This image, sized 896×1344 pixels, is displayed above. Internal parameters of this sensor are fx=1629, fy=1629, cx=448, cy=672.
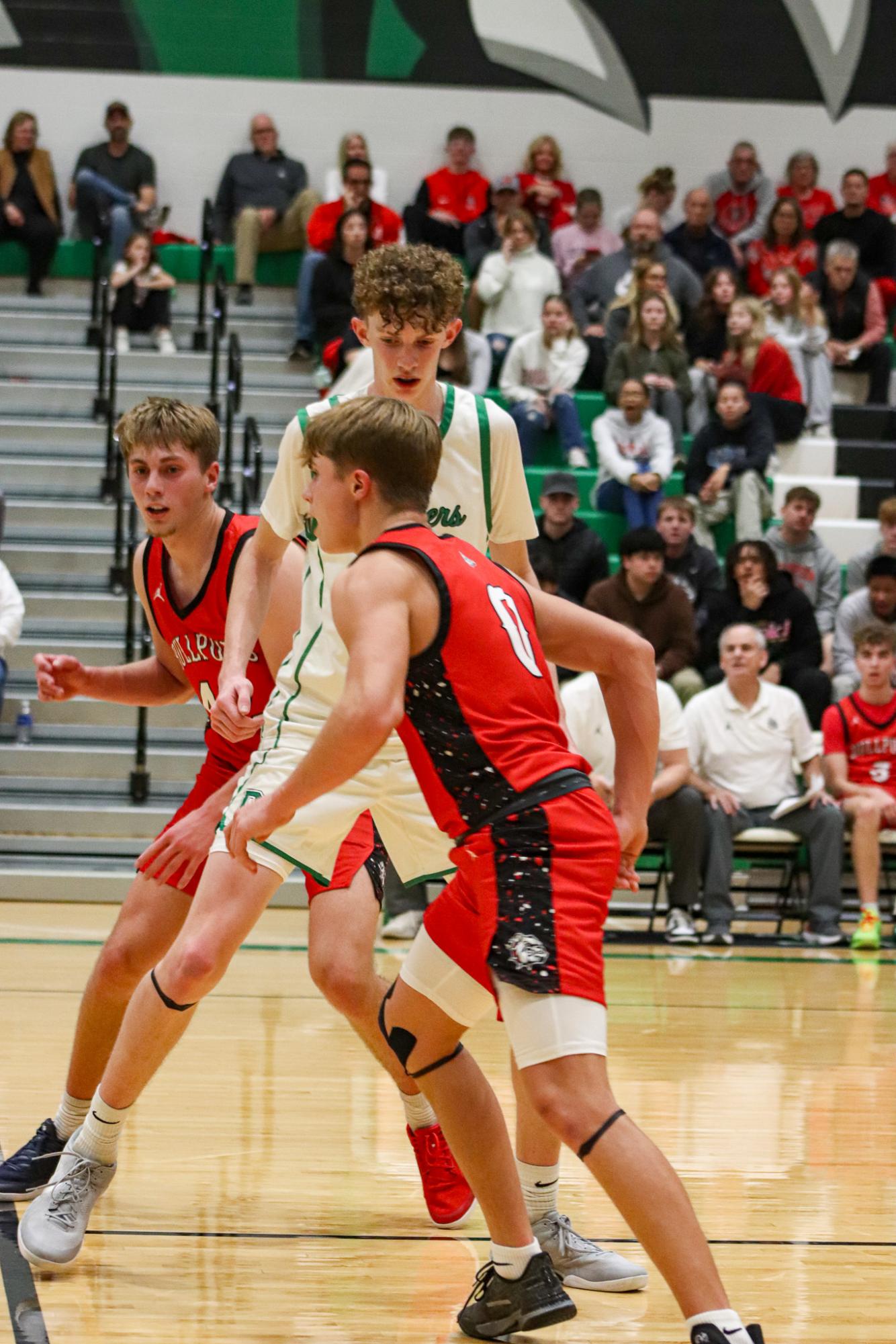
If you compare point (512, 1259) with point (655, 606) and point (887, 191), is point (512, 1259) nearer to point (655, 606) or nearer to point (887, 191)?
point (655, 606)

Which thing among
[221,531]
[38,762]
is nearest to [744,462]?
[38,762]

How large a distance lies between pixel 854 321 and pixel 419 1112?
9.30 m

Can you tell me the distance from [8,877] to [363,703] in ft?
18.3

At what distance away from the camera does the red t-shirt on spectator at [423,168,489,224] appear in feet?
39.7

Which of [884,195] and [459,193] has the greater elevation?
[884,195]

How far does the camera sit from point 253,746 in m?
3.46

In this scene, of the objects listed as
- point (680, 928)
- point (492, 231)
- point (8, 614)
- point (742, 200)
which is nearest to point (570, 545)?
point (680, 928)

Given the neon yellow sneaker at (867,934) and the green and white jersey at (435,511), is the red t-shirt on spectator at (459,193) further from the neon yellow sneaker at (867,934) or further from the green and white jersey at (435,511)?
the green and white jersey at (435,511)

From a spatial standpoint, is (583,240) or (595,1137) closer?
(595,1137)

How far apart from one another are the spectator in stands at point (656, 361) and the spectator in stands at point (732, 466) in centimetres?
41

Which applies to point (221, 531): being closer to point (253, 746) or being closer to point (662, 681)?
point (253, 746)

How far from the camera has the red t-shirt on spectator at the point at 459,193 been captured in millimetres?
12086

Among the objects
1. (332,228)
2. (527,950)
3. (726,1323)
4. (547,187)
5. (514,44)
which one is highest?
(514,44)

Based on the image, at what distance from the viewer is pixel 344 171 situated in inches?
444
